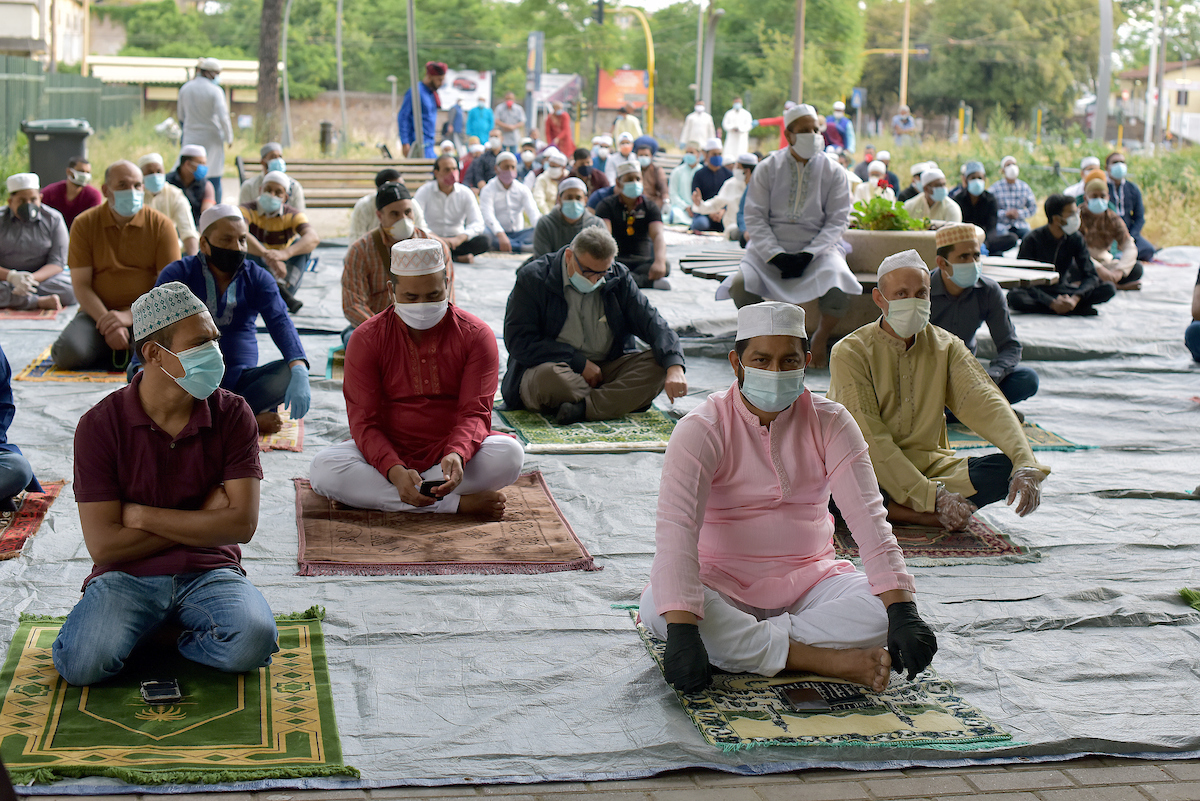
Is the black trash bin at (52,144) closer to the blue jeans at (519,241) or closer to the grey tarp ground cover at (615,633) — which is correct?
the blue jeans at (519,241)

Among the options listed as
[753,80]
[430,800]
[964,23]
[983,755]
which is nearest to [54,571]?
[430,800]

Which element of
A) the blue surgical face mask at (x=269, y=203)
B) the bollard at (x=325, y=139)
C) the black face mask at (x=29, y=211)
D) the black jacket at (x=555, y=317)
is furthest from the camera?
the bollard at (x=325, y=139)

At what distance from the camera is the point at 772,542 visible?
3412 mm

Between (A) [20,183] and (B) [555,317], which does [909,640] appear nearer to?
(B) [555,317]

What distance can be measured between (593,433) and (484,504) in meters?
1.56

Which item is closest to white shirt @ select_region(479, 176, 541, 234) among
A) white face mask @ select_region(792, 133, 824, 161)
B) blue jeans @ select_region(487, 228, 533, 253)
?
blue jeans @ select_region(487, 228, 533, 253)

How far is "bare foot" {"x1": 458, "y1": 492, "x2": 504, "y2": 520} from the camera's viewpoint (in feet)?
15.8

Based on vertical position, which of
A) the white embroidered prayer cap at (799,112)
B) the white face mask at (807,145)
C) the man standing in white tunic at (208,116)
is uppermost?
the man standing in white tunic at (208,116)

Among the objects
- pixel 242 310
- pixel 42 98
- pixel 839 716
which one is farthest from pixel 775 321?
pixel 42 98

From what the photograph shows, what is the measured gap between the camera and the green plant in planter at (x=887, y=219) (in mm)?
8555

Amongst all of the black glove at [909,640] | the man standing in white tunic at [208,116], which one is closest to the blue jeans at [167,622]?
the black glove at [909,640]

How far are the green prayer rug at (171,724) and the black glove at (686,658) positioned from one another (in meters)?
0.86

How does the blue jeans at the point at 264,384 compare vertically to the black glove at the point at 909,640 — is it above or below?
above

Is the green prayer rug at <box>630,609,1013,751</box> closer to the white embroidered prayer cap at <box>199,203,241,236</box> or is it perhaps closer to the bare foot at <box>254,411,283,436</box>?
the bare foot at <box>254,411,283,436</box>
